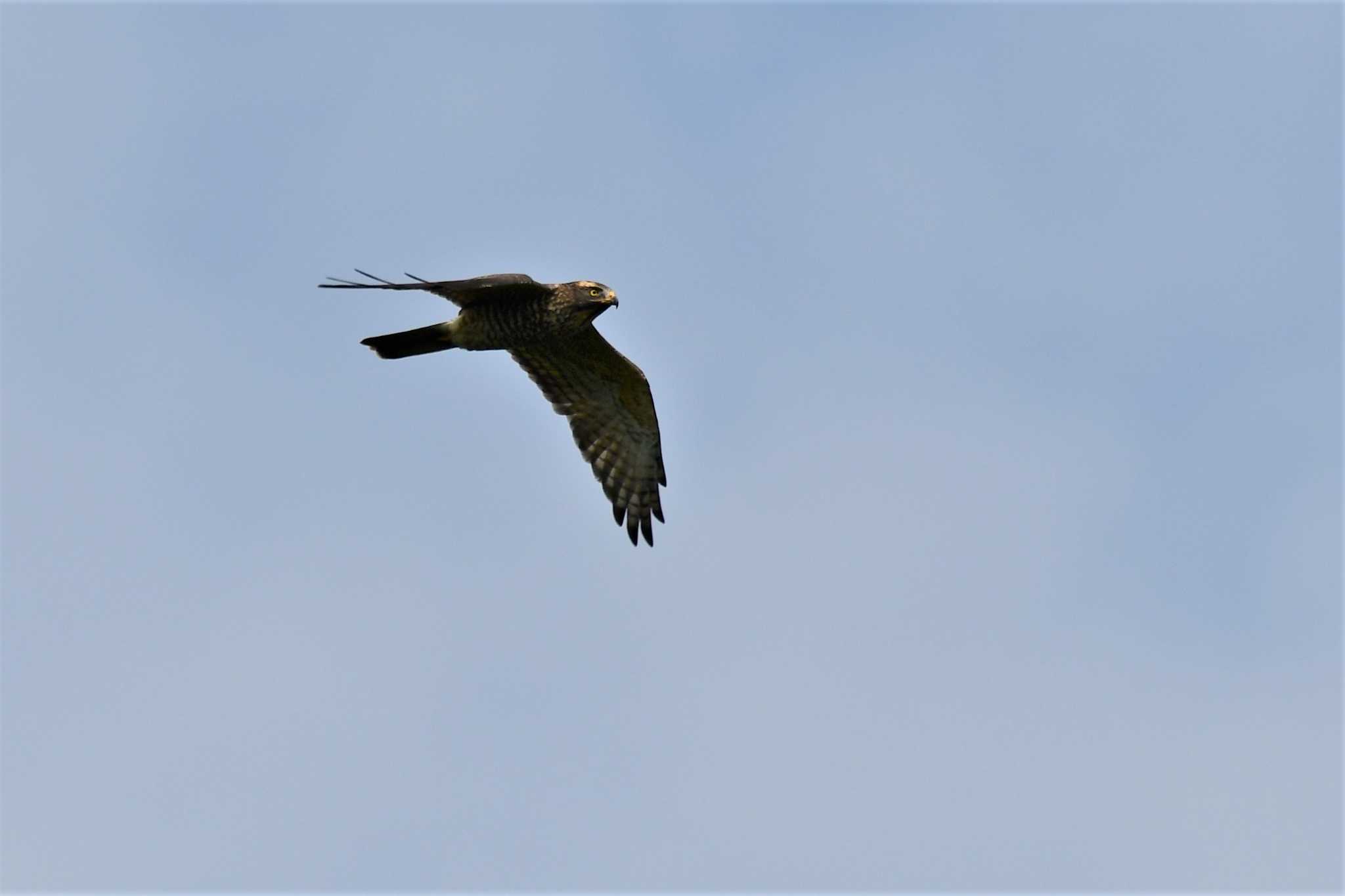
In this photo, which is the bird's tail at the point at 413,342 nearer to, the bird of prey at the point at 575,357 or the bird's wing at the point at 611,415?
the bird of prey at the point at 575,357

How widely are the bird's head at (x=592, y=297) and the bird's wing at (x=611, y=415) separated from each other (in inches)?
42.8

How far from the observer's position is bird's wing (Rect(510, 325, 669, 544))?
1962 centimetres

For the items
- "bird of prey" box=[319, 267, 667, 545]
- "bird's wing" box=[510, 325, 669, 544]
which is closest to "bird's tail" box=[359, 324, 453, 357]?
"bird of prey" box=[319, 267, 667, 545]

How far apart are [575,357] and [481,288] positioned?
258cm

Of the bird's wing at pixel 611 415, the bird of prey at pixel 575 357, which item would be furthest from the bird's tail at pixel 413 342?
the bird's wing at pixel 611 415

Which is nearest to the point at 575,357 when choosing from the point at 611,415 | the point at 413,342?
the point at 611,415

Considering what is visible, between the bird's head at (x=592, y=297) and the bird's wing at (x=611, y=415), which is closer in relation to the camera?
the bird's head at (x=592, y=297)

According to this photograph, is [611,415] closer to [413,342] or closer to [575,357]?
[575,357]

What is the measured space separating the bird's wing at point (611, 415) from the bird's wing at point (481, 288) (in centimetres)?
138

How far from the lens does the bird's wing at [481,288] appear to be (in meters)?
17.0

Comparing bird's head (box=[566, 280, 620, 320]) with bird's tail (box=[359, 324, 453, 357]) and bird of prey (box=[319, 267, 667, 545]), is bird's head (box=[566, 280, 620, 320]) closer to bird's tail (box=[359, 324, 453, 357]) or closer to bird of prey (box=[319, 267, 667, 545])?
bird of prey (box=[319, 267, 667, 545])

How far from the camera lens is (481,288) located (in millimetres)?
17188

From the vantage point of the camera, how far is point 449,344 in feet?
61.2

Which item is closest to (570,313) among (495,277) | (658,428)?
(495,277)
